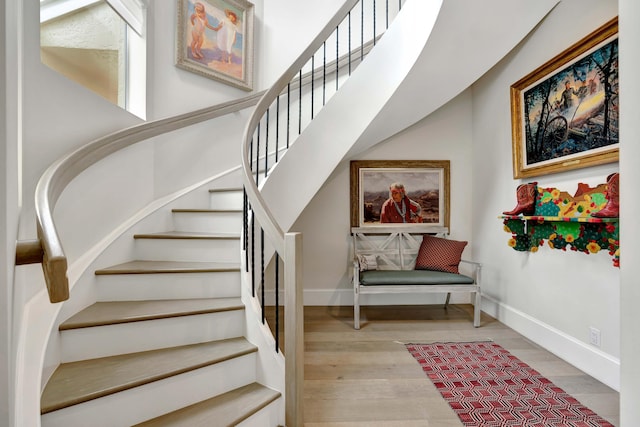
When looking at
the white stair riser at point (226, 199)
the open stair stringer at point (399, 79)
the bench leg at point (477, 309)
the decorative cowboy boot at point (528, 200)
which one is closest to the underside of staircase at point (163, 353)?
the white stair riser at point (226, 199)

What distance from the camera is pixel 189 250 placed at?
231cm

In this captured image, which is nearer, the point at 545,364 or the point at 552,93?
the point at 545,364

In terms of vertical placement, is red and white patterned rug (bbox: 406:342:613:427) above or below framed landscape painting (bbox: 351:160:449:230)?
below

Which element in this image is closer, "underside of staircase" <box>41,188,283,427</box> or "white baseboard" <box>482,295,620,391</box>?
"underside of staircase" <box>41,188,283,427</box>

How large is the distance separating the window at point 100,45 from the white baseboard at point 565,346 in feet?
12.5

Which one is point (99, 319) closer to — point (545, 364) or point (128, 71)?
point (128, 71)

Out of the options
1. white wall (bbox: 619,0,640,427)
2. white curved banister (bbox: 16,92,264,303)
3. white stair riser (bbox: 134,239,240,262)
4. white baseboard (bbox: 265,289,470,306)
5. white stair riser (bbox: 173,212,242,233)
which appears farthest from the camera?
white baseboard (bbox: 265,289,470,306)

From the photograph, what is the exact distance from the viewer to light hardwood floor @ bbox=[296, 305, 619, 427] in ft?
5.89

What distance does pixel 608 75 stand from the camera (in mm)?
2033

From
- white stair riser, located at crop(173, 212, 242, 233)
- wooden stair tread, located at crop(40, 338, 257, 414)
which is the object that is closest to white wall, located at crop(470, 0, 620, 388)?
wooden stair tread, located at crop(40, 338, 257, 414)

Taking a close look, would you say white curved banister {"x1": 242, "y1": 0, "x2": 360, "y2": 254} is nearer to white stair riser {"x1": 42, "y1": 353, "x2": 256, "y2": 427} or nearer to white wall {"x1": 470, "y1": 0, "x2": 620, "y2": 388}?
white stair riser {"x1": 42, "y1": 353, "x2": 256, "y2": 427}

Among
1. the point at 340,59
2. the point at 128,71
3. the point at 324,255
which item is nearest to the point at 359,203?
the point at 324,255

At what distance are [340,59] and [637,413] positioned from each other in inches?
141

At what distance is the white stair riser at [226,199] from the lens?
282 centimetres
